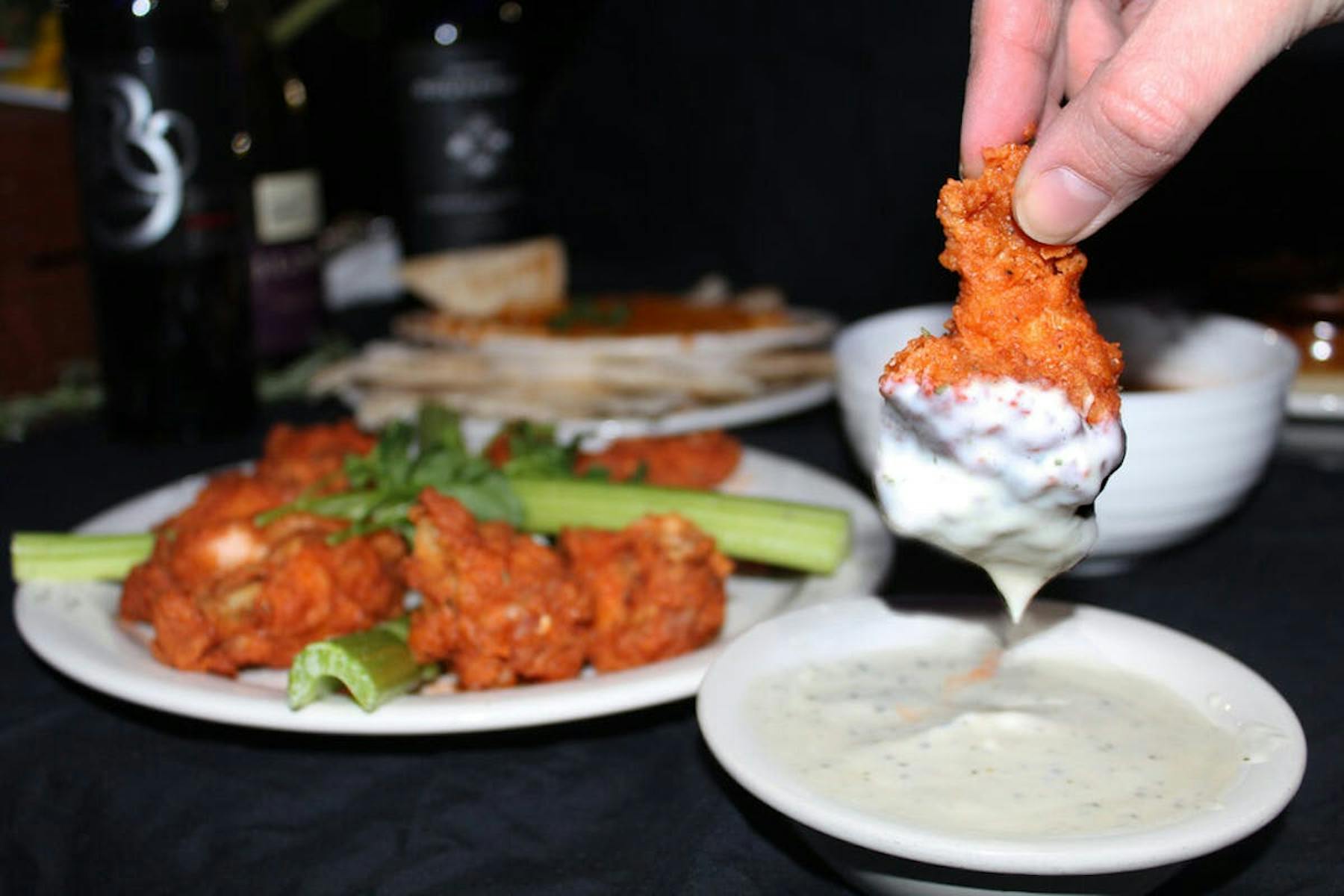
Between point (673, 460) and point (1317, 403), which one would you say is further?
point (1317, 403)

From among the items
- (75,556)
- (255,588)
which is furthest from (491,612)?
(75,556)

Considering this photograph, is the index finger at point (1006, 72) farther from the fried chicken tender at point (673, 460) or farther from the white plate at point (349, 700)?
the fried chicken tender at point (673, 460)

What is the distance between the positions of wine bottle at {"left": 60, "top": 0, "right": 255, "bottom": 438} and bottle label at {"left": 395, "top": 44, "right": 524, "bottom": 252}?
2.50ft

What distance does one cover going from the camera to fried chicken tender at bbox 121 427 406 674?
1721 mm

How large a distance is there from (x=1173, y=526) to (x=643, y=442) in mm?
842

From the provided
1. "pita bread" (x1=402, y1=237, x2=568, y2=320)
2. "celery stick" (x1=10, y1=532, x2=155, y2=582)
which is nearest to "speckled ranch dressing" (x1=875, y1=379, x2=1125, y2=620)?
"celery stick" (x1=10, y1=532, x2=155, y2=582)

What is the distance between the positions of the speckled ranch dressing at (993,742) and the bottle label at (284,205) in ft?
8.05

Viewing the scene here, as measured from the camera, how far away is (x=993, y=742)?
4.56 feet

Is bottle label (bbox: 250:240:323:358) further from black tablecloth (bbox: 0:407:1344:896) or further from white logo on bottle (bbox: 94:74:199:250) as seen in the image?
black tablecloth (bbox: 0:407:1344:896)

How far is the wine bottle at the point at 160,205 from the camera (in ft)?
8.73

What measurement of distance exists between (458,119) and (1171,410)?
2385 millimetres

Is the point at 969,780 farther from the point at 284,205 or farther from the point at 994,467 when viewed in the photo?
the point at 284,205

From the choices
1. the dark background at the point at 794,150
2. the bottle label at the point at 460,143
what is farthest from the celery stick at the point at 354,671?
the bottle label at the point at 460,143

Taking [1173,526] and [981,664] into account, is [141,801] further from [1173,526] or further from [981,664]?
[1173,526]
